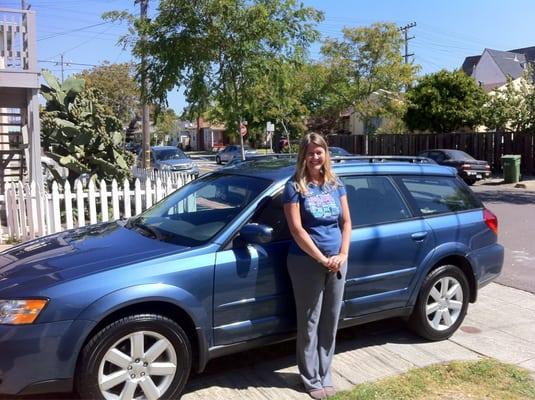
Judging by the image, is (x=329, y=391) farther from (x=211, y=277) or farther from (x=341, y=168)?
(x=341, y=168)

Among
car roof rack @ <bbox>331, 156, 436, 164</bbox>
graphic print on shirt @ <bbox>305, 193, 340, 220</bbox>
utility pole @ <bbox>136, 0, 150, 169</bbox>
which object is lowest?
graphic print on shirt @ <bbox>305, 193, 340, 220</bbox>

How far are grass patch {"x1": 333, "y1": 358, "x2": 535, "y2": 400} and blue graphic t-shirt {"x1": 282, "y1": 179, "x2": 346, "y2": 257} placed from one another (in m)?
1.03

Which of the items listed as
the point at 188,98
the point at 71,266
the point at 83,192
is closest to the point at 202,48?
the point at 188,98

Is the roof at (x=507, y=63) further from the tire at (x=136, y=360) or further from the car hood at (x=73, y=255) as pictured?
the tire at (x=136, y=360)

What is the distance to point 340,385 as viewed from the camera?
391cm

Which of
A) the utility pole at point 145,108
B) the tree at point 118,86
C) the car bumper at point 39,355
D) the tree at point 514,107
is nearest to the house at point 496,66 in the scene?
the tree at point 514,107

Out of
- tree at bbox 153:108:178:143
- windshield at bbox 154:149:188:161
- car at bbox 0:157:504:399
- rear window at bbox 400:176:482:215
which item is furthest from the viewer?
tree at bbox 153:108:178:143

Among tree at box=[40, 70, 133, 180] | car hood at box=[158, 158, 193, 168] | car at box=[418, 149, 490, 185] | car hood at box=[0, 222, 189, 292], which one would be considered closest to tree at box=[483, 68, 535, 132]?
car at box=[418, 149, 490, 185]

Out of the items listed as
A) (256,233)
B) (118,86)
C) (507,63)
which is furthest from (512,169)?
(507,63)

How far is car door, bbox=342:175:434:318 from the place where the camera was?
419cm

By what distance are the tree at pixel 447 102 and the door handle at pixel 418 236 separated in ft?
86.9

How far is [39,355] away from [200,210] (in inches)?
74.1

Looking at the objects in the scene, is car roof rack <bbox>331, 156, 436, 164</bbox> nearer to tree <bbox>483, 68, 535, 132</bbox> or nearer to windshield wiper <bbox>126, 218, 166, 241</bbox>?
windshield wiper <bbox>126, 218, 166, 241</bbox>

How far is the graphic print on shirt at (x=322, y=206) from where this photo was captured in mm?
3594
